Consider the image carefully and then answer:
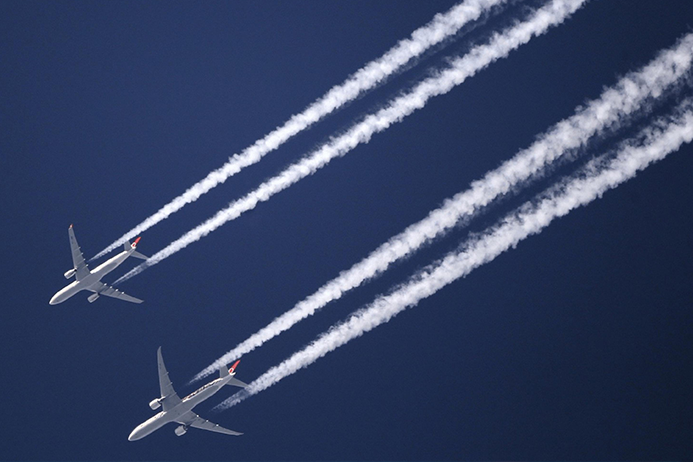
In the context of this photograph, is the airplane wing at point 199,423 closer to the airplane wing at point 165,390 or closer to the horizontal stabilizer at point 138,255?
the airplane wing at point 165,390

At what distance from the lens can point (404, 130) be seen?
48.6 meters

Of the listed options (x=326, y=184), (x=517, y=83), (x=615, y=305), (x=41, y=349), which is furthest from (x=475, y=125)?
(x=41, y=349)

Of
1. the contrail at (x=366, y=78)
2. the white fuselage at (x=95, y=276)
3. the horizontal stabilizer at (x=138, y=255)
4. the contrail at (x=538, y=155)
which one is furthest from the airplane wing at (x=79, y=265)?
the contrail at (x=538, y=155)

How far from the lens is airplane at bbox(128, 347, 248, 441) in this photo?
36.9 m

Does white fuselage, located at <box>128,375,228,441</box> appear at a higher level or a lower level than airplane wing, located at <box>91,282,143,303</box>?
lower

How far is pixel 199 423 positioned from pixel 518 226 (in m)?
20.0

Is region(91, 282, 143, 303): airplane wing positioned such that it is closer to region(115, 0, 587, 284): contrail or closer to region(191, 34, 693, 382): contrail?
region(115, 0, 587, 284): contrail

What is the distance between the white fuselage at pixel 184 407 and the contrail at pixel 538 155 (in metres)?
6.66

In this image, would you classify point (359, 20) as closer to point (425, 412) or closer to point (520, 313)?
point (520, 313)

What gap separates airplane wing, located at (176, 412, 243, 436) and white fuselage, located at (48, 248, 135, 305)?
8.88m

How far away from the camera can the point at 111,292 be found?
4294 cm

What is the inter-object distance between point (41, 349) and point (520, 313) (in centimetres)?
2871

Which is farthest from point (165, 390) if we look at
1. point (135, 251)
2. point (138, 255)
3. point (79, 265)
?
point (79, 265)

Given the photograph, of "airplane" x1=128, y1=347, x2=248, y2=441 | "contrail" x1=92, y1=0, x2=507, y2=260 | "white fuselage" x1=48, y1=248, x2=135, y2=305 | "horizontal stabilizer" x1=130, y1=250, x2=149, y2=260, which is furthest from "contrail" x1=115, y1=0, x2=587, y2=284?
"airplane" x1=128, y1=347, x2=248, y2=441
